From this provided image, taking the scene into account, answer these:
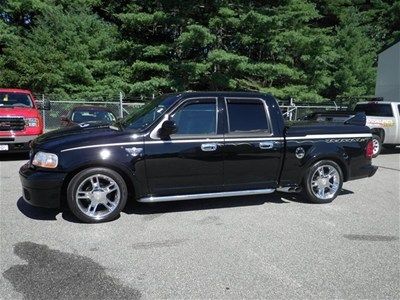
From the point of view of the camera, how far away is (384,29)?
133 ft

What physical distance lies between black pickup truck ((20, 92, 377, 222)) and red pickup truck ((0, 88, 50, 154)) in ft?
16.3

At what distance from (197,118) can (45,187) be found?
2246 mm

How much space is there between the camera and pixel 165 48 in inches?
989

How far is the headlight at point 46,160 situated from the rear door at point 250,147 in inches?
91.8

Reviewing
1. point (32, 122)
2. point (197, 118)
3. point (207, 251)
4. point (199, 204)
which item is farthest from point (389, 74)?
point (207, 251)

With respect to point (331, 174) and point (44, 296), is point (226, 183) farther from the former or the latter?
point (44, 296)

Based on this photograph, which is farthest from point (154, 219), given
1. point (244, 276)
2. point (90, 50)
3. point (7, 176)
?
point (90, 50)

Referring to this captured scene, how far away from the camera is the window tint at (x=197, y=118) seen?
6008 millimetres

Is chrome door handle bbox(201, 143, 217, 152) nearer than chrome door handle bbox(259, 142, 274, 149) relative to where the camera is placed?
Yes

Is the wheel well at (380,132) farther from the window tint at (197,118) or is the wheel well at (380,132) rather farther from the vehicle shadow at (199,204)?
the window tint at (197,118)

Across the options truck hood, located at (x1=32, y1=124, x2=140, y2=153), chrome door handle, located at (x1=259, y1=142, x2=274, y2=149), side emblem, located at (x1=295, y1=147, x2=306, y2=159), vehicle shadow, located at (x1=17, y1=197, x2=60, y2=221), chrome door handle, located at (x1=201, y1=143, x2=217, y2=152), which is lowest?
vehicle shadow, located at (x1=17, y1=197, x2=60, y2=221)

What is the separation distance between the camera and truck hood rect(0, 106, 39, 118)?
10742 millimetres

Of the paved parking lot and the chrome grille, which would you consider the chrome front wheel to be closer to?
the paved parking lot

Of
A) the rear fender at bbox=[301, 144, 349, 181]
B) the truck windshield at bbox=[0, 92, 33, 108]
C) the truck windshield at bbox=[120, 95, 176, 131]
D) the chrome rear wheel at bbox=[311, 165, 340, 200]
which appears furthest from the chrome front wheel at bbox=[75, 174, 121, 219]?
the truck windshield at bbox=[0, 92, 33, 108]
